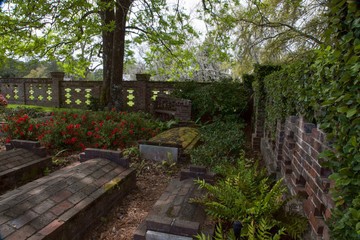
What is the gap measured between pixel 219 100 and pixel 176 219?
25.2ft

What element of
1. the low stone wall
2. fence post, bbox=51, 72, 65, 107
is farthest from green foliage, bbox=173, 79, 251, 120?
fence post, bbox=51, 72, 65, 107

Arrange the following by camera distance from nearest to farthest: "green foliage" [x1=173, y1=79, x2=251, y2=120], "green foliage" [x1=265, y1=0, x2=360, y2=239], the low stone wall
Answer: "green foliage" [x1=265, y1=0, x2=360, y2=239]
the low stone wall
"green foliage" [x1=173, y1=79, x2=251, y2=120]

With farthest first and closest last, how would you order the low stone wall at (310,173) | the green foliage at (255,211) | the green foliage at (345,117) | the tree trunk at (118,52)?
1. the tree trunk at (118,52)
2. the green foliage at (255,211)
3. the low stone wall at (310,173)
4. the green foliage at (345,117)

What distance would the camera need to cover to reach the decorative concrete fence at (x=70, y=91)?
13.7 m

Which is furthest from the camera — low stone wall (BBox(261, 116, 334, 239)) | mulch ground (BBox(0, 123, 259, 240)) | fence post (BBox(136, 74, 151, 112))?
fence post (BBox(136, 74, 151, 112))

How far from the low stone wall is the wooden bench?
5890mm

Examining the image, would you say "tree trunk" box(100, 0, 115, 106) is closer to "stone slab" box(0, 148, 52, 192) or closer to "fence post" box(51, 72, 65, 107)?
"fence post" box(51, 72, 65, 107)

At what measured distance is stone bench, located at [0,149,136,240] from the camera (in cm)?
257

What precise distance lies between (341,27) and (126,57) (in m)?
14.0

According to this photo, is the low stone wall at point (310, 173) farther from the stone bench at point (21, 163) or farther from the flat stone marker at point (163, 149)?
the stone bench at point (21, 163)

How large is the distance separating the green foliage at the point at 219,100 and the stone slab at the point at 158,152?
14.4 ft

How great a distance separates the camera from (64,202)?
309 cm

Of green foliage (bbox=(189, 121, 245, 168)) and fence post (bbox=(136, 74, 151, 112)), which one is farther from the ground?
fence post (bbox=(136, 74, 151, 112))

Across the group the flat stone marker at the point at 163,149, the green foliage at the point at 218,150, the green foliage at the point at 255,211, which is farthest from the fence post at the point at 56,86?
the green foliage at the point at 255,211
